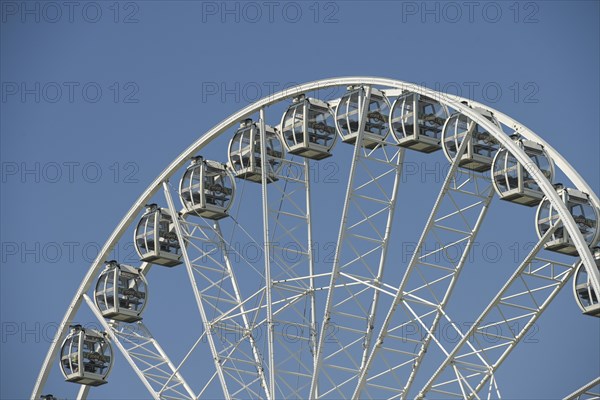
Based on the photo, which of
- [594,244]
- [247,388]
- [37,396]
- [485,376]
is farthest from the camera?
[37,396]

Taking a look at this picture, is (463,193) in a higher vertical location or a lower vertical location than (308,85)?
lower

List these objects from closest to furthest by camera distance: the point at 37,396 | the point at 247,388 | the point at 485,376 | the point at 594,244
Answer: the point at 594,244 → the point at 485,376 → the point at 247,388 → the point at 37,396

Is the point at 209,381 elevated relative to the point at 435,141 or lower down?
lower down

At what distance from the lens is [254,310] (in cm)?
5869

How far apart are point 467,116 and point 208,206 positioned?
41.8ft

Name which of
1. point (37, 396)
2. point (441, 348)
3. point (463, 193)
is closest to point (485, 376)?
point (441, 348)

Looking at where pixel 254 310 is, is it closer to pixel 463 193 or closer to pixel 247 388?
pixel 247 388

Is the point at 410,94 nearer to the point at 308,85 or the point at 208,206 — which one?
the point at 308,85

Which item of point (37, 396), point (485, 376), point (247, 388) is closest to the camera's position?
point (485, 376)

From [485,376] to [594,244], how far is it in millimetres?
6083

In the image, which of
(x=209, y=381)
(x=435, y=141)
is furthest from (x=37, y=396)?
(x=435, y=141)

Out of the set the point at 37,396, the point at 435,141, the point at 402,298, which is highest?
the point at 435,141

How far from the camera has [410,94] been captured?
53.2m

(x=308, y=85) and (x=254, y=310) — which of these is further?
(x=254, y=310)
